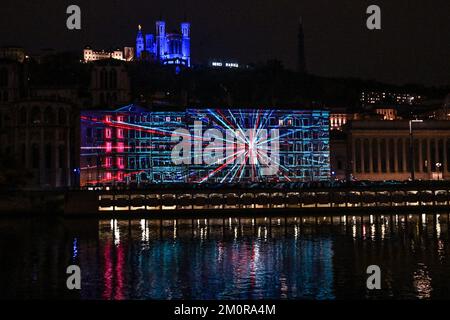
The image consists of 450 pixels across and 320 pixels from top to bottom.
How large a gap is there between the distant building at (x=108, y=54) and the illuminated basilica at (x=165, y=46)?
2811 mm

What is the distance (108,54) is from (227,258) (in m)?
151

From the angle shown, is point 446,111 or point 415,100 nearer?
point 446,111

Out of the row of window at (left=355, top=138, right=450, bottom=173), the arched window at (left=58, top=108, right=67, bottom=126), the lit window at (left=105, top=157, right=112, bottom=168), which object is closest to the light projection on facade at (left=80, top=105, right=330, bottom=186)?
the lit window at (left=105, top=157, right=112, bottom=168)

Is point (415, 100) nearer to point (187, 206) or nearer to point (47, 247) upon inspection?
point (187, 206)

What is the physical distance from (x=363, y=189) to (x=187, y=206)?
18.6 metres

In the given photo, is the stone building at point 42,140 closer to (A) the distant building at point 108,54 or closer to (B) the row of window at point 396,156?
(B) the row of window at point 396,156

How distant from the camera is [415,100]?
186625 mm

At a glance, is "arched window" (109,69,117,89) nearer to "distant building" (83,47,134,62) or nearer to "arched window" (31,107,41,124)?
"arched window" (31,107,41,124)

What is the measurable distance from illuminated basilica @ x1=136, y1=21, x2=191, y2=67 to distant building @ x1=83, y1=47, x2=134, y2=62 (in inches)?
111

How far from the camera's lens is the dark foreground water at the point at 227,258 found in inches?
1191

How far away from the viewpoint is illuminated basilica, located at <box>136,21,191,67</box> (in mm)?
178500

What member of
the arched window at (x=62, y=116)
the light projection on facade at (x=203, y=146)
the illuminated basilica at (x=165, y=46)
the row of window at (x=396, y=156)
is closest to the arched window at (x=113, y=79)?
the arched window at (x=62, y=116)
